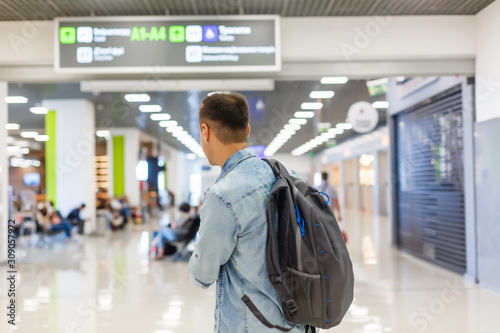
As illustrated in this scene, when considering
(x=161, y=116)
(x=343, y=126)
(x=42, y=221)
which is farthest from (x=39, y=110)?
(x=343, y=126)


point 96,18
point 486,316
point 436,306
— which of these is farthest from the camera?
point 96,18

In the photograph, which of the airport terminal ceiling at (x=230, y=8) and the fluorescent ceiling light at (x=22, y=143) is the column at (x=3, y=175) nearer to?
the airport terminal ceiling at (x=230, y=8)

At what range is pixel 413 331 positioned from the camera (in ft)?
13.8

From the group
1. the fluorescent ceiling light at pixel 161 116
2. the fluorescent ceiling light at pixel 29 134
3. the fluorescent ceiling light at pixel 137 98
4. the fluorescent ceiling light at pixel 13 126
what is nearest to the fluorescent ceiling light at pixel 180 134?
the fluorescent ceiling light at pixel 161 116

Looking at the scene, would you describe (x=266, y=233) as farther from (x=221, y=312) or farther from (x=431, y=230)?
(x=431, y=230)

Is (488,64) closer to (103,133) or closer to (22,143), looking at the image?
(103,133)

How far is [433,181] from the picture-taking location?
306 inches

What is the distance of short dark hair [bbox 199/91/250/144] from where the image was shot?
1.34 metres

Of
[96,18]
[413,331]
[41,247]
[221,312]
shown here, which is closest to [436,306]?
[413,331]

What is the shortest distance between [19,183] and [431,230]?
1307 inches

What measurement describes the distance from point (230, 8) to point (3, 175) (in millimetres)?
5041

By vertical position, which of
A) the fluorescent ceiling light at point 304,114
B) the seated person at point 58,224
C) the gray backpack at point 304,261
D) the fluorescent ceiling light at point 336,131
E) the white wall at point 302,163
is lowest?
the seated person at point 58,224

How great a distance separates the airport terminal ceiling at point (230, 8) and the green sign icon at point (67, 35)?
0.23 metres

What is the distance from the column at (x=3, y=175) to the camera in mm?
7680
